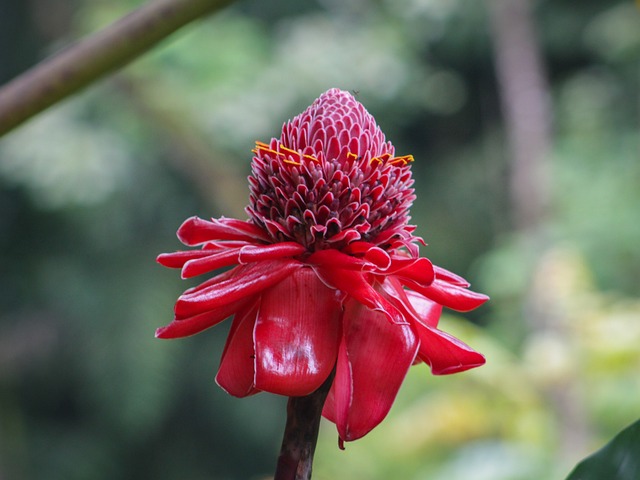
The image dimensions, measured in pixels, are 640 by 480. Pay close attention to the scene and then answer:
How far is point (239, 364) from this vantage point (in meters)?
0.43

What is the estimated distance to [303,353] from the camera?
1.31ft

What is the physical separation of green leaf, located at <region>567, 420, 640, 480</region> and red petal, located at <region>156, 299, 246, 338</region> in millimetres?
203

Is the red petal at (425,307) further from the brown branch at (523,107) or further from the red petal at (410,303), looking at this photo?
the brown branch at (523,107)

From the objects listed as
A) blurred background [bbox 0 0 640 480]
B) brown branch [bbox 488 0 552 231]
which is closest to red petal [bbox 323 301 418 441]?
blurred background [bbox 0 0 640 480]

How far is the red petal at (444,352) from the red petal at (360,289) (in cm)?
2

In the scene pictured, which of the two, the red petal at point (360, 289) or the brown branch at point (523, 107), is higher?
the brown branch at point (523, 107)

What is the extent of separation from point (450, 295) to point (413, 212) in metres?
3.53

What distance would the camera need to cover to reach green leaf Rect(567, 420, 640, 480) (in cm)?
44

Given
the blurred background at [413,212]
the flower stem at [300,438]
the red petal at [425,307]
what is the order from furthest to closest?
the blurred background at [413,212]
the red petal at [425,307]
the flower stem at [300,438]

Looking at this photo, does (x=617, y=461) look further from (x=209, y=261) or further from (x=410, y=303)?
(x=209, y=261)

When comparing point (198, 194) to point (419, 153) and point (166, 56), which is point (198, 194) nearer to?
point (166, 56)

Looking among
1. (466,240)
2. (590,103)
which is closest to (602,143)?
(590,103)

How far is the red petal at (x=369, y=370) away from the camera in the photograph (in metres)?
0.39

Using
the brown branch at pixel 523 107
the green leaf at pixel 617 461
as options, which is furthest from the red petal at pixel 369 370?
the brown branch at pixel 523 107
